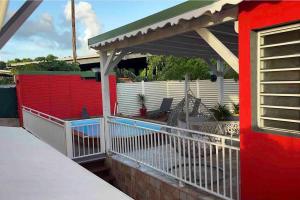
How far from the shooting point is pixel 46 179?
7.03 feet

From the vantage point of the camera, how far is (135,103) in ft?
51.5

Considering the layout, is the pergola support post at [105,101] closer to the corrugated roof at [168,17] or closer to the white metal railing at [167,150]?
the white metal railing at [167,150]

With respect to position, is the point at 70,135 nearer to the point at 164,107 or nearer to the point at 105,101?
the point at 105,101

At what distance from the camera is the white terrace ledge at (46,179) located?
5.90ft

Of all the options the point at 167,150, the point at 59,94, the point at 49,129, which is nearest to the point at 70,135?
the point at 49,129

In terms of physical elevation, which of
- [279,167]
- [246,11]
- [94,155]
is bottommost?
[94,155]

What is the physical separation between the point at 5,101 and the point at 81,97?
3.12m

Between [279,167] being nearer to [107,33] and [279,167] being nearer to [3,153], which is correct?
[3,153]

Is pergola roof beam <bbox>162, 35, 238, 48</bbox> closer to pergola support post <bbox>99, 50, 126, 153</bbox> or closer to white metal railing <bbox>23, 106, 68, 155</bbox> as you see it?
pergola support post <bbox>99, 50, 126, 153</bbox>

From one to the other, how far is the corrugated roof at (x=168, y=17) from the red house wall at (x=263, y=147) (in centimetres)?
33

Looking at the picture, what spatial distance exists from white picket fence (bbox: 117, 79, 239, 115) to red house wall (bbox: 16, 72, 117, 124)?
170 centimetres

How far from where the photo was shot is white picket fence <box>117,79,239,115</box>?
15.1 m

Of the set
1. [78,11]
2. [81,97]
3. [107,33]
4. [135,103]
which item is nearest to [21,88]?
[81,97]

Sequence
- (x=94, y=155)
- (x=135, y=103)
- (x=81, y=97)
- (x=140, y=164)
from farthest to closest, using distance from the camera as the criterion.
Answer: (x=135, y=103) < (x=81, y=97) < (x=94, y=155) < (x=140, y=164)
